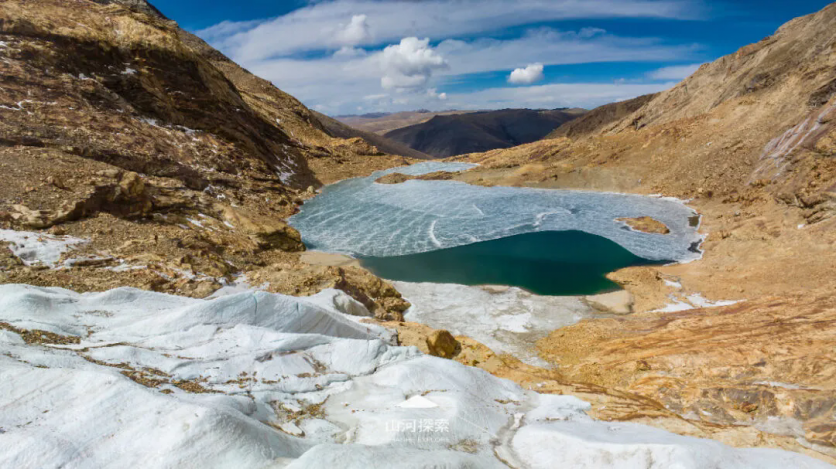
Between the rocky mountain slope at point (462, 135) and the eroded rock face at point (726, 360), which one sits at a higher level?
the rocky mountain slope at point (462, 135)

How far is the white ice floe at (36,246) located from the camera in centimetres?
1001

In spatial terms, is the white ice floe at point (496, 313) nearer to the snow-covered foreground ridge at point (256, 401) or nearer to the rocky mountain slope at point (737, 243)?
the rocky mountain slope at point (737, 243)

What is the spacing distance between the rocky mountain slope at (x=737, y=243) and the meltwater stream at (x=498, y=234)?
2.16 metres

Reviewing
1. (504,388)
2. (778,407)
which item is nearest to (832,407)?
(778,407)

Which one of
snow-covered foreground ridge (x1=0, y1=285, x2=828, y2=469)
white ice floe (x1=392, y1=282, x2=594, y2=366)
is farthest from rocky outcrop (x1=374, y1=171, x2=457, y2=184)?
snow-covered foreground ridge (x1=0, y1=285, x2=828, y2=469)

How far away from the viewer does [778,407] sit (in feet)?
22.6

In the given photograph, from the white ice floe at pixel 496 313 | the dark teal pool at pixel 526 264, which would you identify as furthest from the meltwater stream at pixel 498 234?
the white ice floe at pixel 496 313

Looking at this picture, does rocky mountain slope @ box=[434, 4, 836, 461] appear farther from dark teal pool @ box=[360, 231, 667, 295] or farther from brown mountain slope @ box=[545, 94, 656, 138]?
brown mountain slope @ box=[545, 94, 656, 138]

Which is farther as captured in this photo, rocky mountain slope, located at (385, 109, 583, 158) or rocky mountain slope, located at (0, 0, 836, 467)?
rocky mountain slope, located at (385, 109, 583, 158)

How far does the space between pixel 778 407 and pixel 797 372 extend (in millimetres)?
2113

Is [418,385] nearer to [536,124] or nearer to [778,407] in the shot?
[778,407]

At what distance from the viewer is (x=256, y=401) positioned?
→ 4.81 metres

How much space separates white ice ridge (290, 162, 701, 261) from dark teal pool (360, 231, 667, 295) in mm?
1203

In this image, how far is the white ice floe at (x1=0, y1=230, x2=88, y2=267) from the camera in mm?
10015
